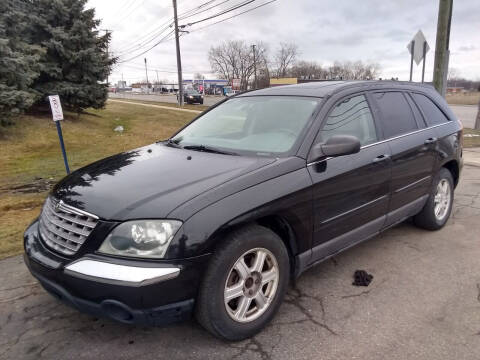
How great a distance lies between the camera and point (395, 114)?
386 cm

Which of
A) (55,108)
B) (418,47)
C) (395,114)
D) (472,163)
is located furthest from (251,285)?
(418,47)

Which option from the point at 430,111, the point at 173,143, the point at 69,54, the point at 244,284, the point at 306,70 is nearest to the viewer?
the point at 244,284

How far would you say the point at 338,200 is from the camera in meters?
3.07

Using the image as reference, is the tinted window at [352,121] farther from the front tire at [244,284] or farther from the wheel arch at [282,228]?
the front tire at [244,284]

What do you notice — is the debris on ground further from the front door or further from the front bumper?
the front bumper

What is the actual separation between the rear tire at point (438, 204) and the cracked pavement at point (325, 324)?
0.68 meters

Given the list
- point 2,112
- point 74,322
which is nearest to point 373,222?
point 74,322

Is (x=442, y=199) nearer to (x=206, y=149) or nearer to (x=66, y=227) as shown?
(x=206, y=149)

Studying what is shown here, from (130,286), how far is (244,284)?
0.77 meters

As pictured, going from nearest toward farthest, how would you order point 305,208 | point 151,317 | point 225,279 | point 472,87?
point 151,317 → point 225,279 → point 305,208 → point 472,87

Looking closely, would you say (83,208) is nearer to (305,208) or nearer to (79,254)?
(79,254)

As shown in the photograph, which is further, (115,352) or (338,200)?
(338,200)

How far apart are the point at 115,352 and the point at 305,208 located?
1611 mm

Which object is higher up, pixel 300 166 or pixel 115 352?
pixel 300 166
